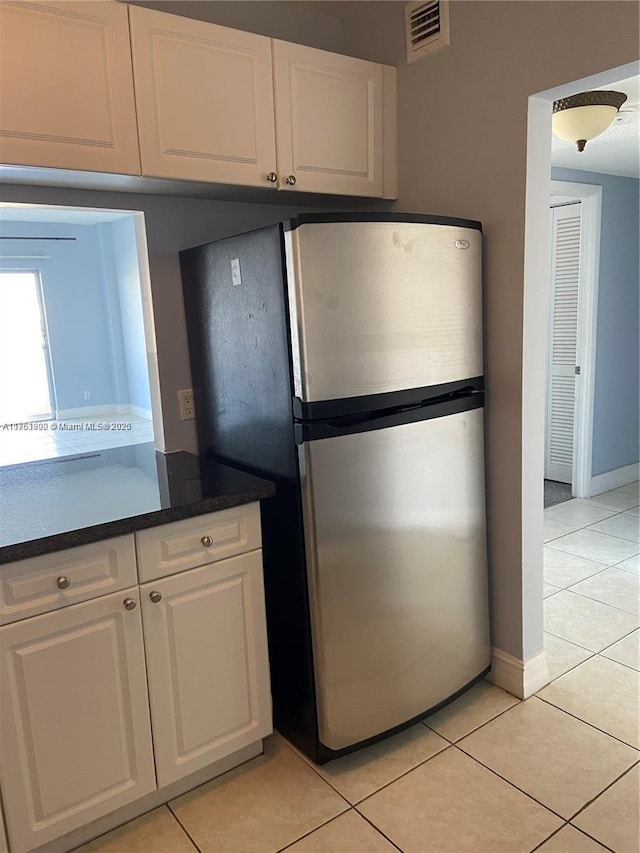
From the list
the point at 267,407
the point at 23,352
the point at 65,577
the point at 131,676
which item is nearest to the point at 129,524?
the point at 65,577

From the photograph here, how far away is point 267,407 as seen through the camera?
1902 millimetres

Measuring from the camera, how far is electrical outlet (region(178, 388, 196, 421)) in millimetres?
2355

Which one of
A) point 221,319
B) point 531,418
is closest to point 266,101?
point 221,319

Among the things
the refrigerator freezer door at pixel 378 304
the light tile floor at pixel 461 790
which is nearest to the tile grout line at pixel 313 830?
the light tile floor at pixel 461 790

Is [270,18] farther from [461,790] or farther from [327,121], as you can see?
[461,790]

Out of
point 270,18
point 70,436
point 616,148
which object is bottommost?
point 70,436

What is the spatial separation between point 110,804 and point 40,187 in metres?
1.79

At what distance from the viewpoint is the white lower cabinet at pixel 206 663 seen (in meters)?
1.71

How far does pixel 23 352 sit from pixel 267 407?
6.47 m

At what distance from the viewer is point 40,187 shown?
1967 millimetres

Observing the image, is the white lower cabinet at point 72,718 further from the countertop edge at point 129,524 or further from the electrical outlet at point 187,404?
the electrical outlet at point 187,404

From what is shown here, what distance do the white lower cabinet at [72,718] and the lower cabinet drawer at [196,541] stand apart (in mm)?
97

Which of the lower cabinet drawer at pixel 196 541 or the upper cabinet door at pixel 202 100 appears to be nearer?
the lower cabinet drawer at pixel 196 541

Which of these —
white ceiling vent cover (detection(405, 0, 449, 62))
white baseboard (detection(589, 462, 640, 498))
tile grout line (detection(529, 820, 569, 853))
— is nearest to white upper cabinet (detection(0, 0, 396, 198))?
white ceiling vent cover (detection(405, 0, 449, 62))
